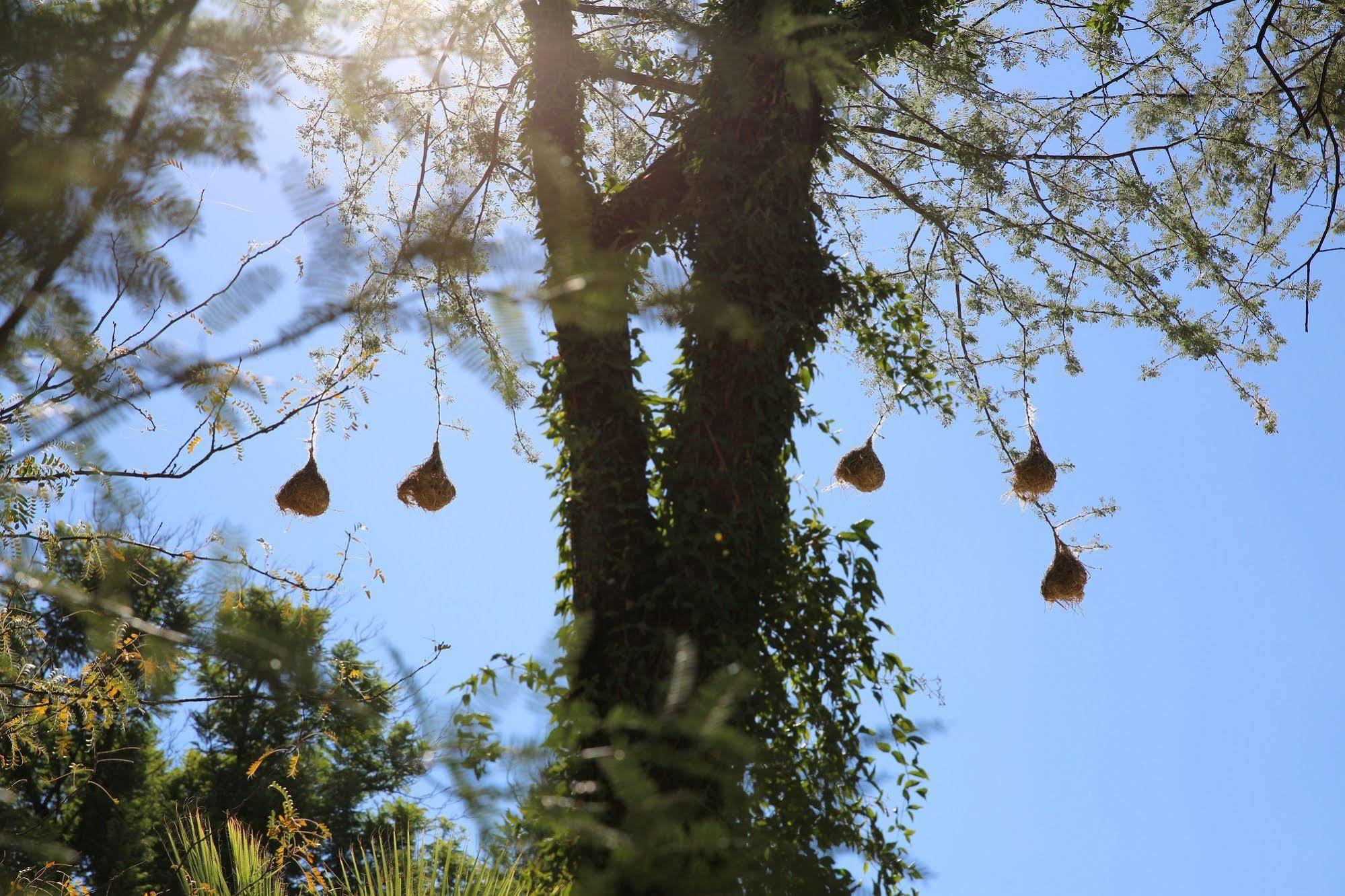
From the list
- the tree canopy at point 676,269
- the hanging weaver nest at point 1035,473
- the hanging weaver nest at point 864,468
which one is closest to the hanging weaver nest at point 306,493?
the tree canopy at point 676,269

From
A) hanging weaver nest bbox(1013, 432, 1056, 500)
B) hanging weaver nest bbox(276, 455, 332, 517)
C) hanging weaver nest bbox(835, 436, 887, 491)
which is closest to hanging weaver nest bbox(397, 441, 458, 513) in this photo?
hanging weaver nest bbox(276, 455, 332, 517)

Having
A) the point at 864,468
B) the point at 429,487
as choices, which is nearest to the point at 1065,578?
the point at 864,468

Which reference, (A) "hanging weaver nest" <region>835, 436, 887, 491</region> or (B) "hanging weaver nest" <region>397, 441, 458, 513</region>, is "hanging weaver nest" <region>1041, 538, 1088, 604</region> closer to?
(A) "hanging weaver nest" <region>835, 436, 887, 491</region>

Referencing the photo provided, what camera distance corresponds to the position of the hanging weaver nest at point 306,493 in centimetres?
416

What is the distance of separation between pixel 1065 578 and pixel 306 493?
3.21m

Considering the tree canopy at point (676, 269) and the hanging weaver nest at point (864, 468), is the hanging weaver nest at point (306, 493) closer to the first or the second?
the tree canopy at point (676, 269)

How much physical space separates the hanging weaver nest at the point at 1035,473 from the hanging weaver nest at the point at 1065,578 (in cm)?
28

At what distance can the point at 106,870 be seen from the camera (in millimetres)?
9312

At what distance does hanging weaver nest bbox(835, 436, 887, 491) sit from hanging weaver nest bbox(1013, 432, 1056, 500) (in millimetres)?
601

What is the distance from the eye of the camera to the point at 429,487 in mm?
4250

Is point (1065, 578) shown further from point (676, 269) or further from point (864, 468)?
point (676, 269)

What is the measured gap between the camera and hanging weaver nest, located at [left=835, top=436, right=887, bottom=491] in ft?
15.3

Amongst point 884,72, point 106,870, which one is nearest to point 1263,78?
point 884,72

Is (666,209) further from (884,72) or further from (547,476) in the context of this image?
(884,72)
